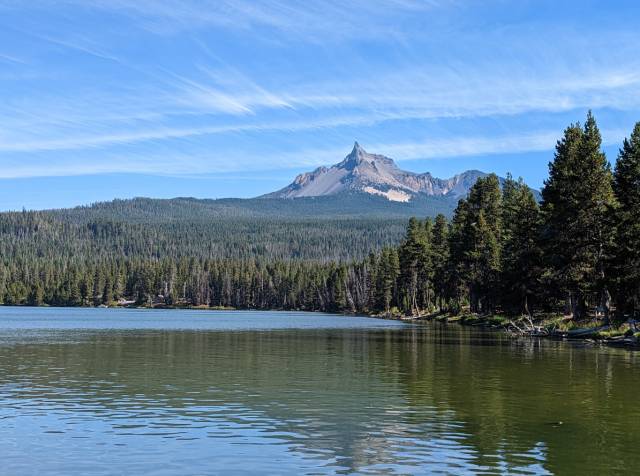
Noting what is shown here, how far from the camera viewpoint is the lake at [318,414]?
2072cm

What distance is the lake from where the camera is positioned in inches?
816

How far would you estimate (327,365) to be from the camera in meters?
48.0

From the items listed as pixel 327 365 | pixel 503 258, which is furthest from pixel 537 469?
pixel 503 258

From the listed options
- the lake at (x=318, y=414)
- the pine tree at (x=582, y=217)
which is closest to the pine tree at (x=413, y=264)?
the pine tree at (x=582, y=217)

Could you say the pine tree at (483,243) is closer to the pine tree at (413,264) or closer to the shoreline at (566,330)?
the shoreline at (566,330)

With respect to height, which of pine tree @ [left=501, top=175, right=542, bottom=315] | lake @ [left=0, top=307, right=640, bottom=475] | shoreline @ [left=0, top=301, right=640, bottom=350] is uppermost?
pine tree @ [left=501, top=175, right=542, bottom=315]

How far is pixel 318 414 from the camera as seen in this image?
2842 centimetres

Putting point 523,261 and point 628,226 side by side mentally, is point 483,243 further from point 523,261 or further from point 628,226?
point 628,226

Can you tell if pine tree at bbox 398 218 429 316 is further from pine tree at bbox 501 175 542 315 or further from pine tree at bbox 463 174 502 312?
pine tree at bbox 501 175 542 315

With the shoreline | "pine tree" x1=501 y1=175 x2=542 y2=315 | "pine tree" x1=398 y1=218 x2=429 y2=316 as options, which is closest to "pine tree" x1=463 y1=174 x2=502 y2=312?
"pine tree" x1=501 y1=175 x2=542 y2=315

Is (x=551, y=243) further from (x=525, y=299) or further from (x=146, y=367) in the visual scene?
(x=146, y=367)

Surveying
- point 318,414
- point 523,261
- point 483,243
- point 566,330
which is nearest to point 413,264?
point 483,243

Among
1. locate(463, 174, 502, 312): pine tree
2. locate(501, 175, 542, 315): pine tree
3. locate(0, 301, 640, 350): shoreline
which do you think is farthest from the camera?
locate(463, 174, 502, 312): pine tree

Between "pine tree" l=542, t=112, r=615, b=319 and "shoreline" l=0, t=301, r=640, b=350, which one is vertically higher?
"pine tree" l=542, t=112, r=615, b=319
